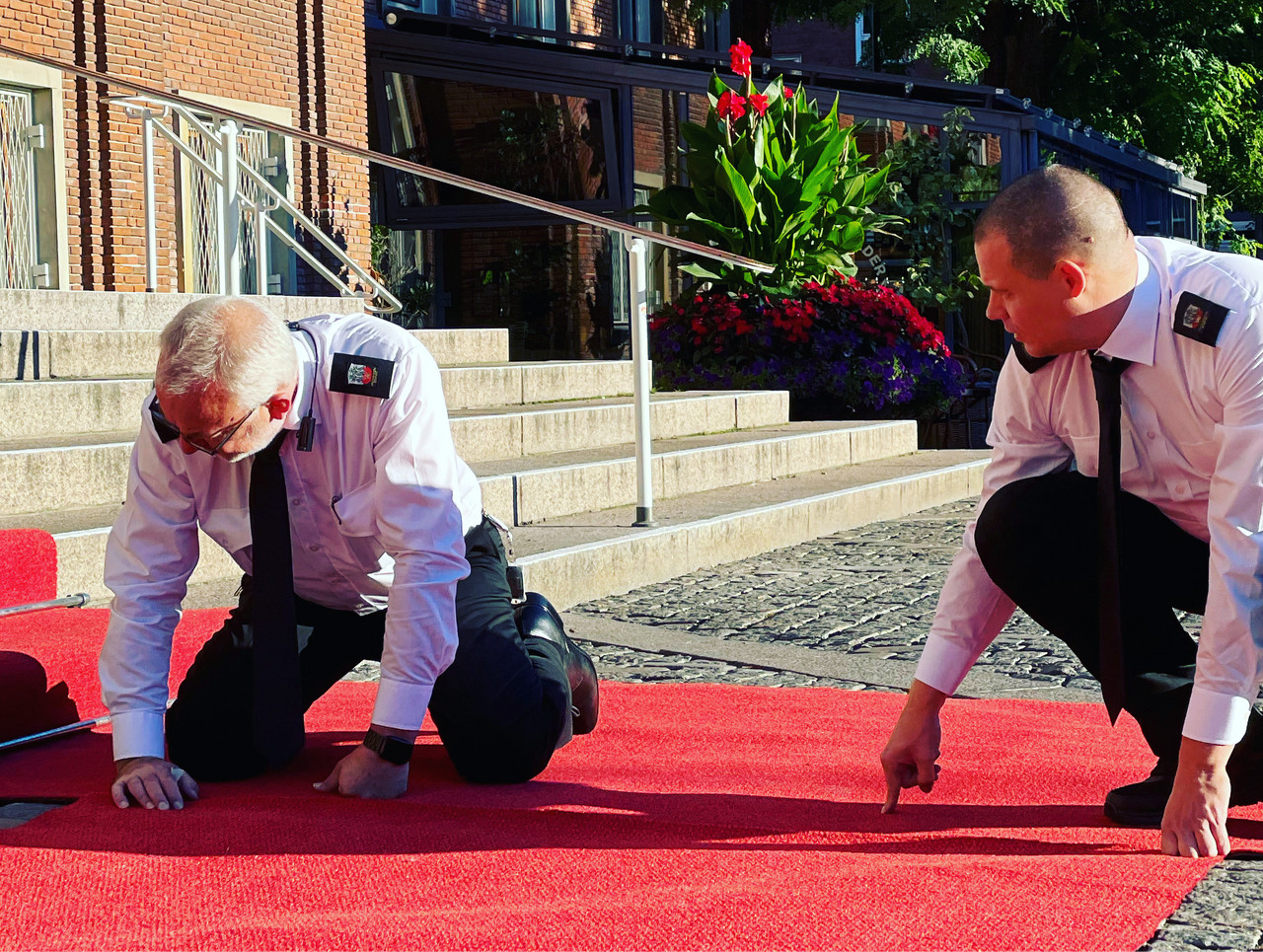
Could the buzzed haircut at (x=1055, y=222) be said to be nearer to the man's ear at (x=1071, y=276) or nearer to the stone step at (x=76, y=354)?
the man's ear at (x=1071, y=276)

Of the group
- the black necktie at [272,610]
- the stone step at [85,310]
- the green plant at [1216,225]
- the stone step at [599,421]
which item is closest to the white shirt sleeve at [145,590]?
the black necktie at [272,610]

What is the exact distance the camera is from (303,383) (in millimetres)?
2820

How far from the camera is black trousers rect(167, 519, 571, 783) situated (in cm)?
302

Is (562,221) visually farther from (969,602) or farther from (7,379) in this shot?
(969,602)

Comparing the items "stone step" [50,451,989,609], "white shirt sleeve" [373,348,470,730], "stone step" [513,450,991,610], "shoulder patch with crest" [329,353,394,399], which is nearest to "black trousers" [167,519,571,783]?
"white shirt sleeve" [373,348,470,730]

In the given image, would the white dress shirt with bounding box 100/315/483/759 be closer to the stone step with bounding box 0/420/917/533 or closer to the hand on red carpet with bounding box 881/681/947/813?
the hand on red carpet with bounding box 881/681/947/813

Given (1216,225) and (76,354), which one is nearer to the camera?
(76,354)

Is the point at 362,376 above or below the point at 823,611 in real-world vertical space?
above

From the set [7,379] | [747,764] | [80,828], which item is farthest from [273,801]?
[7,379]

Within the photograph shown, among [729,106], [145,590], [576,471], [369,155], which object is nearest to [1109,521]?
[145,590]

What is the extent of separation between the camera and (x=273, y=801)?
112 inches

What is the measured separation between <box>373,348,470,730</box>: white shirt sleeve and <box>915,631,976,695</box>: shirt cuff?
86cm

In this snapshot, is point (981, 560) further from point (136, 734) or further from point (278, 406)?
point (136, 734)

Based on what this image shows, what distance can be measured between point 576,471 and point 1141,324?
445 centimetres
